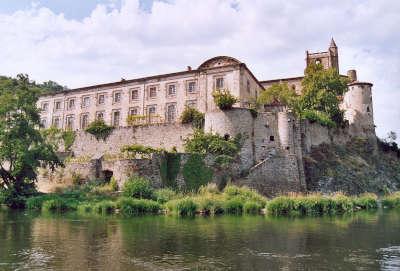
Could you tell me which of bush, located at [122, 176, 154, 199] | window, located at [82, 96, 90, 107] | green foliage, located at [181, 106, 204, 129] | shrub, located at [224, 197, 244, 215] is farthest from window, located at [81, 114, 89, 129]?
shrub, located at [224, 197, 244, 215]

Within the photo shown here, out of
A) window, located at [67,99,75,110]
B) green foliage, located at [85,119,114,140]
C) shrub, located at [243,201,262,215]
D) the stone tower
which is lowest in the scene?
shrub, located at [243,201,262,215]

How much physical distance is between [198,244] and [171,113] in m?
34.3

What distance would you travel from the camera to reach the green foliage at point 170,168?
3428 cm

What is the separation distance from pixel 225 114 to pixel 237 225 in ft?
56.2

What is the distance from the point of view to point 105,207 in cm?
2861

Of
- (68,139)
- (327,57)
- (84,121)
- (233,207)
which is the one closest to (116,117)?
(84,121)

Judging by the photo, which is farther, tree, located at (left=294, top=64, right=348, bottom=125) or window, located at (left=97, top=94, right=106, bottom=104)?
window, located at (left=97, top=94, right=106, bottom=104)

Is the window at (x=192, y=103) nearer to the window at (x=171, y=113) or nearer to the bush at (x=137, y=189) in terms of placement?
the window at (x=171, y=113)

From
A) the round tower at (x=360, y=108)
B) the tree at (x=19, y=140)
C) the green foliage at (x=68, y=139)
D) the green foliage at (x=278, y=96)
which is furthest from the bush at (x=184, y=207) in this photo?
the round tower at (x=360, y=108)

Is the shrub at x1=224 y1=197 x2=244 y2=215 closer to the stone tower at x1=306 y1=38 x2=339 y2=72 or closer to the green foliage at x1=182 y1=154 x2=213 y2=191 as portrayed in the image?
the green foliage at x1=182 y1=154 x2=213 y2=191

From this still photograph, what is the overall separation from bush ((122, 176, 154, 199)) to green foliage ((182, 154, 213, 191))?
3952 mm

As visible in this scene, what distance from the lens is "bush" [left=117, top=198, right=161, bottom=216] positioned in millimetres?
28297

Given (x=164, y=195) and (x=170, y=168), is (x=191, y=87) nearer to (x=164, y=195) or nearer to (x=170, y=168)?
(x=170, y=168)

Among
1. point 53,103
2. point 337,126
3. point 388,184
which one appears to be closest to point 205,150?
point 337,126
